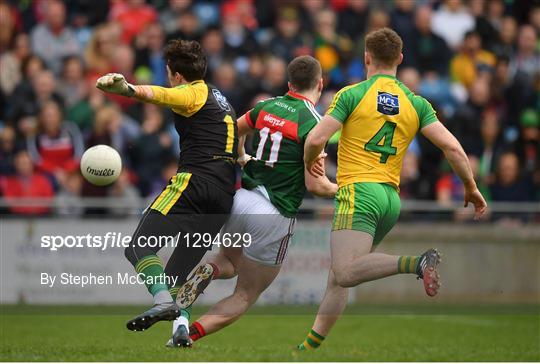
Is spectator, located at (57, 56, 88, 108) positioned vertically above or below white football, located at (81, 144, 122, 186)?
below

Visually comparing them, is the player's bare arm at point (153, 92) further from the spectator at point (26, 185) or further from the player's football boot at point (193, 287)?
the spectator at point (26, 185)

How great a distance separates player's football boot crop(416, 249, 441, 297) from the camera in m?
8.86

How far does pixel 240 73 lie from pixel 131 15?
86.9 inches

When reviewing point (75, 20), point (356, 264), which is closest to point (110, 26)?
point (75, 20)

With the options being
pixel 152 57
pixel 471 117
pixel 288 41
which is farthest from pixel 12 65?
pixel 471 117

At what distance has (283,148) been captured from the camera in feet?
33.2

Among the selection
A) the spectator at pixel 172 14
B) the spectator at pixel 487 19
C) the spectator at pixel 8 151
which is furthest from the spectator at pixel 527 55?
the spectator at pixel 8 151

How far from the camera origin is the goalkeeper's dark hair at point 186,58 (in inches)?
389

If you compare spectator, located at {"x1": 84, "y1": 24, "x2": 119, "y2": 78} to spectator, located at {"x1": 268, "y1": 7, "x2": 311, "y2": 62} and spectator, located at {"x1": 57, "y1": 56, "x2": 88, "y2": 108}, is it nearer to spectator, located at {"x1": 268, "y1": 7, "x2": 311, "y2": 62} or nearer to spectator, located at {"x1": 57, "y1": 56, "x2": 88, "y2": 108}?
spectator, located at {"x1": 57, "y1": 56, "x2": 88, "y2": 108}

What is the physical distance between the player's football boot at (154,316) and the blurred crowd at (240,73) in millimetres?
6950

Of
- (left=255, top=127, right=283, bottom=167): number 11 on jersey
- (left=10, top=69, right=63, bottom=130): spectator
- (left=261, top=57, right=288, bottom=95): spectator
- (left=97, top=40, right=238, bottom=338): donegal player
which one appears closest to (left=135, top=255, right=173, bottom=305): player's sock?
(left=97, top=40, right=238, bottom=338): donegal player

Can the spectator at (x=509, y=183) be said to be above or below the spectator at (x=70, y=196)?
above

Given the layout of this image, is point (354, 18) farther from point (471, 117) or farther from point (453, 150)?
point (453, 150)

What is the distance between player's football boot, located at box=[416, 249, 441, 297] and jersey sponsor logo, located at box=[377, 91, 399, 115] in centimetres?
130
